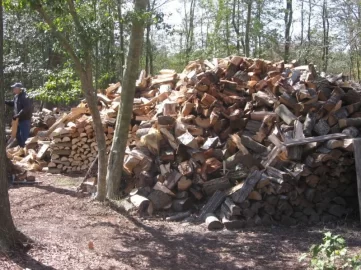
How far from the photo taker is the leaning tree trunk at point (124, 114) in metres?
7.40

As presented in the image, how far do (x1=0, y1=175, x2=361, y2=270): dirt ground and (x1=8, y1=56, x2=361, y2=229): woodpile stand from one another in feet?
1.25

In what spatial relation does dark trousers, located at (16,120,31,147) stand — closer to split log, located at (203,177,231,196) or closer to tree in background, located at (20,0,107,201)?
tree in background, located at (20,0,107,201)

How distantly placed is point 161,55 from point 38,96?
2796 cm

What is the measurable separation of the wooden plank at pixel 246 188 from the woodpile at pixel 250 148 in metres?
0.01

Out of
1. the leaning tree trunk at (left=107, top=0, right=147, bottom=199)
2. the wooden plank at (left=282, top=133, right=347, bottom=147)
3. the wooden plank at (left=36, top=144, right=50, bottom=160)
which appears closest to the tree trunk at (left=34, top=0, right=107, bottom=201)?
the leaning tree trunk at (left=107, top=0, right=147, bottom=199)

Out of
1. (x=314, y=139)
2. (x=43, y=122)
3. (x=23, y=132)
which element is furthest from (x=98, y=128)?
(x=43, y=122)

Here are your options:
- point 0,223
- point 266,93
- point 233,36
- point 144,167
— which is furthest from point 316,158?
point 233,36

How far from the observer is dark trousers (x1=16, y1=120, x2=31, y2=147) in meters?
11.4

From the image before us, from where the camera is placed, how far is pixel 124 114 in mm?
7680

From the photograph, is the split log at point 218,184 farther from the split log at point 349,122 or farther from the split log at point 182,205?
the split log at point 349,122

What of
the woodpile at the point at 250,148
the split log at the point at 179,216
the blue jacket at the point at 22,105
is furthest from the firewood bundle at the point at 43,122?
the split log at the point at 179,216

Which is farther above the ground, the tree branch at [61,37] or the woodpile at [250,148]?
the tree branch at [61,37]

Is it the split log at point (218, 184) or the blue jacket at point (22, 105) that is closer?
the split log at point (218, 184)

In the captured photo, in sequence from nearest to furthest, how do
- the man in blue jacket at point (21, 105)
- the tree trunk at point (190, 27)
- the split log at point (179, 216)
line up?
the split log at point (179, 216), the man in blue jacket at point (21, 105), the tree trunk at point (190, 27)
